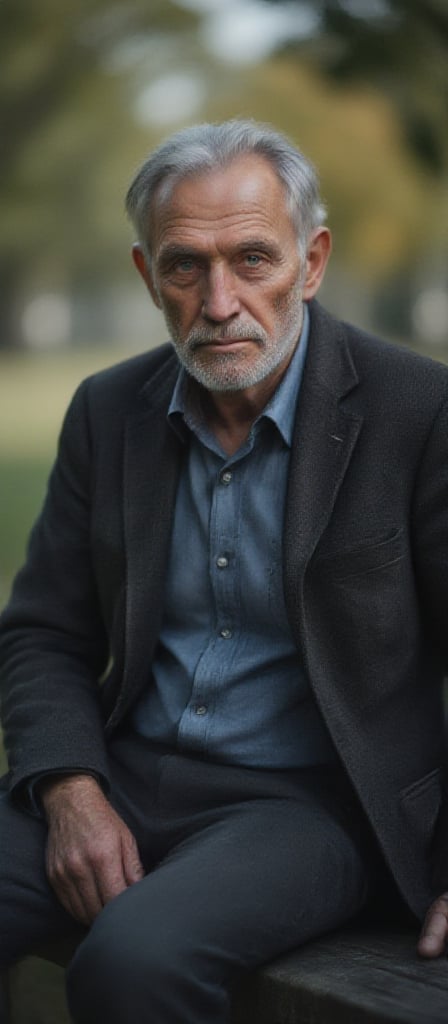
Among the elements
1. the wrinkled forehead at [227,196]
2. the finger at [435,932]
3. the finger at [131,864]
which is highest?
the wrinkled forehead at [227,196]

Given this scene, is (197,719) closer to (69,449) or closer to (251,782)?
(251,782)

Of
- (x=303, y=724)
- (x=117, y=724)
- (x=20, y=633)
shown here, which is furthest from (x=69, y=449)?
(x=303, y=724)

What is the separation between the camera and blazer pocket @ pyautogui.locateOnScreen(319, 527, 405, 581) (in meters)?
2.66

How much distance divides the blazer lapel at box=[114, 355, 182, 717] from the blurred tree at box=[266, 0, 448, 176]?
2.87 feet

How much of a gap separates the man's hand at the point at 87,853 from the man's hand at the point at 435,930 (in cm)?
53

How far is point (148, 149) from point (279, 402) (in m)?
23.4

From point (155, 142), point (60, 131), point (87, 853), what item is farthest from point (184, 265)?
point (155, 142)

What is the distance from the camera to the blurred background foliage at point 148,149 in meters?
3.31

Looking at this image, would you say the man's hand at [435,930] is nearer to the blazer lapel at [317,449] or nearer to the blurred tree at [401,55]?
the blazer lapel at [317,449]

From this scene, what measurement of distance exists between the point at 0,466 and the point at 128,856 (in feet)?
48.5

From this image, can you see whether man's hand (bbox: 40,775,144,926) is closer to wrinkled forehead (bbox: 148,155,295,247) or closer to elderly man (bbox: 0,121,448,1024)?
elderly man (bbox: 0,121,448,1024)

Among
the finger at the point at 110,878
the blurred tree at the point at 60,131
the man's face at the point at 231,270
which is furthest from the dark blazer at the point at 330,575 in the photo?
the blurred tree at the point at 60,131

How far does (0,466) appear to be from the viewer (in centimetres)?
1719

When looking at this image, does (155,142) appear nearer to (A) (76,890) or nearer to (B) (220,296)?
(B) (220,296)
